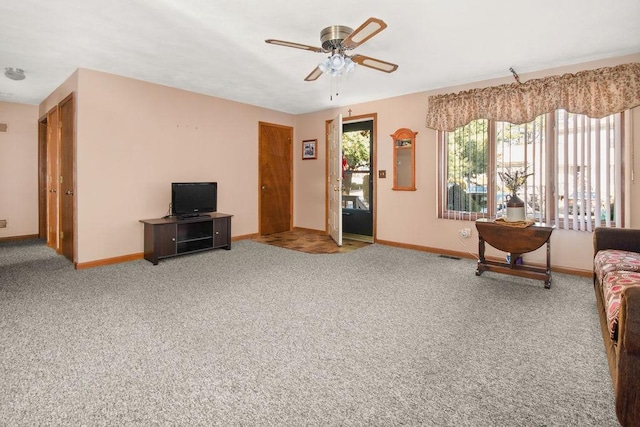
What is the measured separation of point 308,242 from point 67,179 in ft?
10.4

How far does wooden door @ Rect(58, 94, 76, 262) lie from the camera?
3.84 meters

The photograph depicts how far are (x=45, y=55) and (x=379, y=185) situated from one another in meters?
4.14

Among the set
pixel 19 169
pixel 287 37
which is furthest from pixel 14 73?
pixel 287 37

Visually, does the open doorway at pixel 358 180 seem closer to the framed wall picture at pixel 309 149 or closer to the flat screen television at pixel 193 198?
the framed wall picture at pixel 309 149

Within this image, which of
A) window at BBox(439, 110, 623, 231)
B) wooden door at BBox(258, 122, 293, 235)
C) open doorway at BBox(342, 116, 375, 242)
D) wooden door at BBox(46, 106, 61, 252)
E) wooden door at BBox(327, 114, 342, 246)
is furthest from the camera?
wooden door at BBox(258, 122, 293, 235)

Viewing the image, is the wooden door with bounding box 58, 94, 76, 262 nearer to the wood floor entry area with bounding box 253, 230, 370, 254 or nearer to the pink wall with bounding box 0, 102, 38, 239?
the pink wall with bounding box 0, 102, 38, 239

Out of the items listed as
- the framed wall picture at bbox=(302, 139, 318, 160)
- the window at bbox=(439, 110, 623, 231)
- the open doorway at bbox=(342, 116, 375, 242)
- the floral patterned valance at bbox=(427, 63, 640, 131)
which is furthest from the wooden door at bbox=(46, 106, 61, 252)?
the window at bbox=(439, 110, 623, 231)

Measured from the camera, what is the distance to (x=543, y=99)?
3.58 metres

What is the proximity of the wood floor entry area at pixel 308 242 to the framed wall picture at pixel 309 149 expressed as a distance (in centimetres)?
135

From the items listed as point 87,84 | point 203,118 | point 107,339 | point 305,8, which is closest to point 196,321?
point 107,339

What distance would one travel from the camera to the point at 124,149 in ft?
13.1

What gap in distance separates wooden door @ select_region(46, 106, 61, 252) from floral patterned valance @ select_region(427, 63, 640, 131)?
191 inches

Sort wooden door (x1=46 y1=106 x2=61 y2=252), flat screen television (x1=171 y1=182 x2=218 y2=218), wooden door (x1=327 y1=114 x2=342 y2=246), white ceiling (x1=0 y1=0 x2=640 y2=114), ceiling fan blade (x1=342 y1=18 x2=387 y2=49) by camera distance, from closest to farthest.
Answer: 1. ceiling fan blade (x1=342 y1=18 x2=387 y2=49)
2. white ceiling (x1=0 y1=0 x2=640 y2=114)
3. flat screen television (x1=171 y1=182 x2=218 y2=218)
4. wooden door (x1=46 y1=106 x2=61 y2=252)
5. wooden door (x1=327 y1=114 x2=342 y2=246)

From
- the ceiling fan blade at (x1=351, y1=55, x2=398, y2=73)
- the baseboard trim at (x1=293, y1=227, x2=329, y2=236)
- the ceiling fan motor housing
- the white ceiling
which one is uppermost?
the white ceiling
